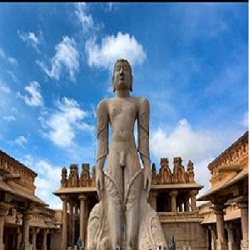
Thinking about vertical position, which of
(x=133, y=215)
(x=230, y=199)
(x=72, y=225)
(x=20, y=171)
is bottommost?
(x=72, y=225)

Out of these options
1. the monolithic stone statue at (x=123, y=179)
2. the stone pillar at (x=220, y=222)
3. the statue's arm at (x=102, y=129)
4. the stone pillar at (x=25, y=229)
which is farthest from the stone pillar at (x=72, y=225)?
the monolithic stone statue at (x=123, y=179)

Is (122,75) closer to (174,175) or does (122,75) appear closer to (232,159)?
(232,159)

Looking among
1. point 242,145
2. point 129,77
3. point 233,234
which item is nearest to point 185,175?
point 233,234

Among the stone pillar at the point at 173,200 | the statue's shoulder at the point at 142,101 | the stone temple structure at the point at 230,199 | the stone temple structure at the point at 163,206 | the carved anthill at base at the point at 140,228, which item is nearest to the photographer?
the carved anthill at base at the point at 140,228

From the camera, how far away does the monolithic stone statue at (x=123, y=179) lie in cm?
764

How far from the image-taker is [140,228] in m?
7.73

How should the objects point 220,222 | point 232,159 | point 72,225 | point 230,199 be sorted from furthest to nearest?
point 72,225, point 232,159, point 220,222, point 230,199

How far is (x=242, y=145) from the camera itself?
72.7ft

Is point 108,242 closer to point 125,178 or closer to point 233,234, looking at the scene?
point 125,178

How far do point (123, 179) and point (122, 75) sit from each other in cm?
232

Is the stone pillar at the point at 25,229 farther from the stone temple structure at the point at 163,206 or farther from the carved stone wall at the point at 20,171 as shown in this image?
the carved stone wall at the point at 20,171

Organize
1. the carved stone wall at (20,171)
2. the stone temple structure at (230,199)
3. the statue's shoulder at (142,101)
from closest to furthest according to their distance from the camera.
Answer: the statue's shoulder at (142,101), the stone temple structure at (230,199), the carved stone wall at (20,171)

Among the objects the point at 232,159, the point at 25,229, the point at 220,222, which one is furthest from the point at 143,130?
the point at 232,159

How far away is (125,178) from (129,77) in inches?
90.5
